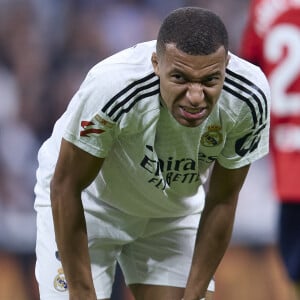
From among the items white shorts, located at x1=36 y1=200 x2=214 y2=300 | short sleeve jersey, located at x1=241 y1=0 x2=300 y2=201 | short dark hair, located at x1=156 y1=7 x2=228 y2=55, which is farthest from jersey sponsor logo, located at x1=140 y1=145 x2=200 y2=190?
short sleeve jersey, located at x1=241 y1=0 x2=300 y2=201

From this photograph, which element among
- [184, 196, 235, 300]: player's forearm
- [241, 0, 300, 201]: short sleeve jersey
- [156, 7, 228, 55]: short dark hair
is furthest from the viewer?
[241, 0, 300, 201]: short sleeve jersey

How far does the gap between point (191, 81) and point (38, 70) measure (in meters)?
3.34

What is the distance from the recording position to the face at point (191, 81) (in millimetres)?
3158

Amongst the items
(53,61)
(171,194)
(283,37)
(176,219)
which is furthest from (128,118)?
(53,61)

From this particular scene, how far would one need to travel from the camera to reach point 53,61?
253 inches

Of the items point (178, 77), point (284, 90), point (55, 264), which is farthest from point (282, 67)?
point (178, 77)

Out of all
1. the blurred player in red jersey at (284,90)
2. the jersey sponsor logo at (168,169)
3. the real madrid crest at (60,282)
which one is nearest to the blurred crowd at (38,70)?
the blurred player in red jersey at (284,90)

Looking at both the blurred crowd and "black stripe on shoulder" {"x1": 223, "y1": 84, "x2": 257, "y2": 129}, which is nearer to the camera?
Result: "black stripe on shoulder" {"x1": 223, "y1": 84, "x2": 257, "y2": 129}

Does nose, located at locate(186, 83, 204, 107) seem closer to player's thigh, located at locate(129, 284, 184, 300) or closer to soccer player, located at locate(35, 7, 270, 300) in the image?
soccer player, located at locate(35, 7, 270, 300)

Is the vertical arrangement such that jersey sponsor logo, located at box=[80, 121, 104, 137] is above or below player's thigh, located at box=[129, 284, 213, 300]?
above

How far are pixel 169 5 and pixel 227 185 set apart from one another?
3.09m

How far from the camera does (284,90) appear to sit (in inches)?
199

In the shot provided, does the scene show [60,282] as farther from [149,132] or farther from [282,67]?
[282,67]

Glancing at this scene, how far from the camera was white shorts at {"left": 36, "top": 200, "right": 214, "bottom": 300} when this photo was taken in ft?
12.6
